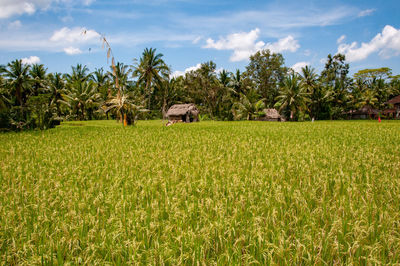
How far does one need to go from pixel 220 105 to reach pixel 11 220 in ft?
135

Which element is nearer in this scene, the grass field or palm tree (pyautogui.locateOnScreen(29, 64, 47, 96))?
the grass field

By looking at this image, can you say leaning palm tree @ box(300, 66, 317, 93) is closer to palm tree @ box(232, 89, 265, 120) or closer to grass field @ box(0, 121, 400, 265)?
palm tree @ box(232, 89, 265, 120)

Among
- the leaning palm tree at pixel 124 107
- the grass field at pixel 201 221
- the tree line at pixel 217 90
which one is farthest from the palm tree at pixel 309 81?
the grass field at pixel 201 221

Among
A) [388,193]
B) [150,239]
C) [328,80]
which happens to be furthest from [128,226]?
[328,80]

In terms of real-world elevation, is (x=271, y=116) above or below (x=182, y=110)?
below

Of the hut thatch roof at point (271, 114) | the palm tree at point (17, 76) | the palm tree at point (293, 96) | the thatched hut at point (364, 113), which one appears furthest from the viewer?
the thatched hut at point (364, 113)

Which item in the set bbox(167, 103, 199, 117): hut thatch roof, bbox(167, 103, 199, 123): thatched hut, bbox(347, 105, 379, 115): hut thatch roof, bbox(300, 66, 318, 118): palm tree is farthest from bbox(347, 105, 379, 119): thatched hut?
bbox(167, 103, 199, 117): hut thatch roof

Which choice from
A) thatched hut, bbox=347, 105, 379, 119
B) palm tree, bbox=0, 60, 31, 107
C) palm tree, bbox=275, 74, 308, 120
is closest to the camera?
palm tree, bbox=0, 60, 31, 107

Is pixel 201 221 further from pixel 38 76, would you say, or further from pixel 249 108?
pixel 38 76

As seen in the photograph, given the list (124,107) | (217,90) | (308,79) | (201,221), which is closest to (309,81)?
(308,79)

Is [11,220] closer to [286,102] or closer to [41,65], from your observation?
[286,102]

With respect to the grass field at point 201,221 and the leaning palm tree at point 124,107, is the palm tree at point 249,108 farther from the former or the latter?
the grass field at point 201,221

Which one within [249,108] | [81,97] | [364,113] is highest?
[81,97]

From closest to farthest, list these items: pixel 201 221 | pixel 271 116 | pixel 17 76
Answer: pixel 201 221 → pixel 17 76 → pixel 271 116
